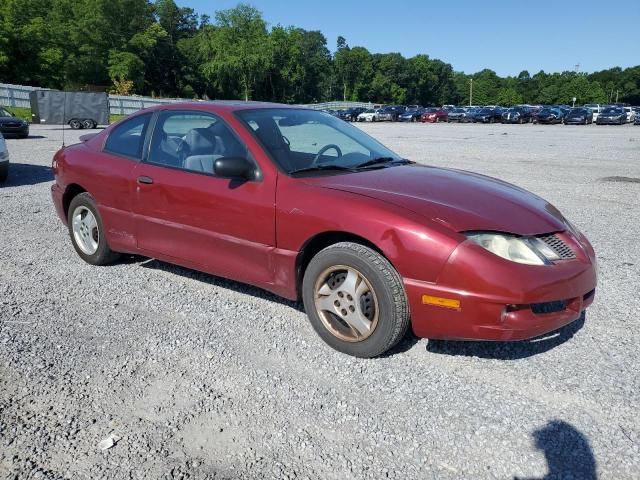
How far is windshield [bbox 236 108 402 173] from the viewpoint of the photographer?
13.3 feet

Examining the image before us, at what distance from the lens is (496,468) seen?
8.06 ft

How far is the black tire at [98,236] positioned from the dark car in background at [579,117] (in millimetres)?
46799

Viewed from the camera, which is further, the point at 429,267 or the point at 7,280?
the point at 7,280

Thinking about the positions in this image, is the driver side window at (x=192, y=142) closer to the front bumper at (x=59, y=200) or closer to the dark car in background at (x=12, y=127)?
the front bumper at (x=59, y=200)

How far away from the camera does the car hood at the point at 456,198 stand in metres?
3.27

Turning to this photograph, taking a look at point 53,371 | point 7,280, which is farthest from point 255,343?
point 7,280

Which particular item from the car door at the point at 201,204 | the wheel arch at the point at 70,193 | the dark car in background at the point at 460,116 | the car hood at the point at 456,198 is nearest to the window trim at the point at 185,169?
the car door at the point at 201,204

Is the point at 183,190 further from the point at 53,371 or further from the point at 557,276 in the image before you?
the point at 557,276

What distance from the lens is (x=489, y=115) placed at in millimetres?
50750

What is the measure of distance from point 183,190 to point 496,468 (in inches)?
113

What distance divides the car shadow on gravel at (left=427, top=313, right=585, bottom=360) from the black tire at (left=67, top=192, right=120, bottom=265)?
3088 millimetres

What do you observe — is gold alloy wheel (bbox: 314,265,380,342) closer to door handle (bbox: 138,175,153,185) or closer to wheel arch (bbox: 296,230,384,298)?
wheel arch (bbox: 296,230,384,298)

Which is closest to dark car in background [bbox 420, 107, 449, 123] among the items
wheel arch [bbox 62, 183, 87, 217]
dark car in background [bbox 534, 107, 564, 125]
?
dark car in background [bbox 534, 107, 564, 125]

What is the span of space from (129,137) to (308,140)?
5.34ft
